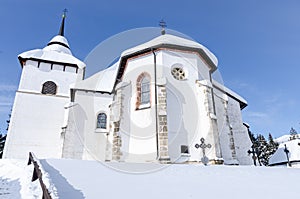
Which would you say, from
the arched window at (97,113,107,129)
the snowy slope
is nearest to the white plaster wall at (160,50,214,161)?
the snowy slope

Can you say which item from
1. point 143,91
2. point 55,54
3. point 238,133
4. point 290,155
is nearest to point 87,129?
point 143,91

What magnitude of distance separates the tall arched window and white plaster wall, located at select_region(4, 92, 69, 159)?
379 inches

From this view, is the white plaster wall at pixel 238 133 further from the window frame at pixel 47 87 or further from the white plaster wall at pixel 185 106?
the window frame at pixel 47 87

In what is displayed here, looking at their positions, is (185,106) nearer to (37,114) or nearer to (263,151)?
(37,114)

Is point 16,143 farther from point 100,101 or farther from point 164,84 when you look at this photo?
point 164,84

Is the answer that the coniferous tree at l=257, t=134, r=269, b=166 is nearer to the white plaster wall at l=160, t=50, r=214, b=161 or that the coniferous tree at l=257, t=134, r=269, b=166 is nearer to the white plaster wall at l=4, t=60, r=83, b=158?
the white plaster wall at l=160, t=50, r=214, b=161

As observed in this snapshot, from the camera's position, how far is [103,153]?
703 inches

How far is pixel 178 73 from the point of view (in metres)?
12.9

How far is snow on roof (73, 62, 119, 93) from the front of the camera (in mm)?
20312

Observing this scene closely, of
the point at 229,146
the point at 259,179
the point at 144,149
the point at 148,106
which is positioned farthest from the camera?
the point at 229,146

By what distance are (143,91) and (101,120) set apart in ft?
24.8

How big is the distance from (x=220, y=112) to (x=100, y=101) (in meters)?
10.4

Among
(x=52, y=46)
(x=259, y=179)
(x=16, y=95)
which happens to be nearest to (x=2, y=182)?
(x=259, y=179)

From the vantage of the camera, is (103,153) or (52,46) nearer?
(103,153)
